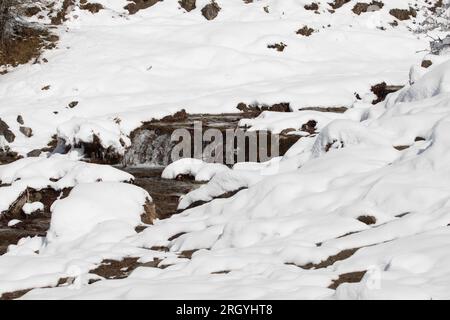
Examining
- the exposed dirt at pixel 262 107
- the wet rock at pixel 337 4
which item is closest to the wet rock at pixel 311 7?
the wet rock at pixel 337 4

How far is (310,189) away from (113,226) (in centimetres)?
407

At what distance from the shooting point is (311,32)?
130 ft

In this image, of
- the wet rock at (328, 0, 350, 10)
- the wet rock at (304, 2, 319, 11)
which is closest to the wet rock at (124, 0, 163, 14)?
the wet rock at (304, 2, 319, 11)

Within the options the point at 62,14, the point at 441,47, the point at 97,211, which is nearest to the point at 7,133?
the point at 97,211

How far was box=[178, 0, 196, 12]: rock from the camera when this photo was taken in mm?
42625

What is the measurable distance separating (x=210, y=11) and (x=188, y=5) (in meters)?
2.05

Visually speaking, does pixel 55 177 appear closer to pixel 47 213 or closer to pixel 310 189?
pixel 47 213

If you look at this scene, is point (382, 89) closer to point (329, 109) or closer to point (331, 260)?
point (329, 109)

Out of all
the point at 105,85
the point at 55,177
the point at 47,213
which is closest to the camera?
the point at 47,213

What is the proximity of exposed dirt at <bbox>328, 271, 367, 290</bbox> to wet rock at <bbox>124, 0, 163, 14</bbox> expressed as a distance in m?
36.9

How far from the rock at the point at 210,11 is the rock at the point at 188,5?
3.66ft

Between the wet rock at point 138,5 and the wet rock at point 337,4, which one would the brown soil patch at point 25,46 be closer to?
the wet rock at point 138,5

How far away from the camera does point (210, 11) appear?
1636 inches
